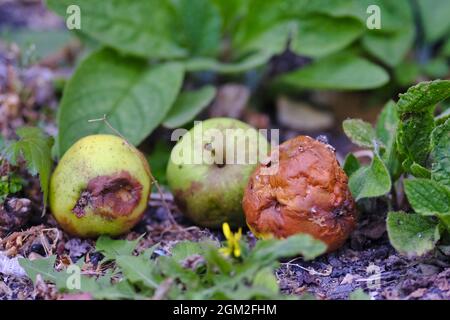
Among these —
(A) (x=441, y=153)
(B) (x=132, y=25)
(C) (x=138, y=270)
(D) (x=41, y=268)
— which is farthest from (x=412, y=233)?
(B) (x=132, y=25)

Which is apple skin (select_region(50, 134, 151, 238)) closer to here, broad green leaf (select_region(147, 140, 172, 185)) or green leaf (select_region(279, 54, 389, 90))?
broad green leaf (select_region(147, 140, 172, 185))

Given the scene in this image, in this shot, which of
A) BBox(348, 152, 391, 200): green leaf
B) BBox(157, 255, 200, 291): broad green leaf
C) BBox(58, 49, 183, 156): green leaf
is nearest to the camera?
BBox(157, 255, 200, 291): broad green leaf

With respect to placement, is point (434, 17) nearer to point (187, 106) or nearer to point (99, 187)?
point (187, 106)

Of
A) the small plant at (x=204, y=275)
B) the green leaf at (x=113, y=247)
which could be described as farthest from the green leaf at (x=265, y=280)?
the green leaf at (x=113, y=247)

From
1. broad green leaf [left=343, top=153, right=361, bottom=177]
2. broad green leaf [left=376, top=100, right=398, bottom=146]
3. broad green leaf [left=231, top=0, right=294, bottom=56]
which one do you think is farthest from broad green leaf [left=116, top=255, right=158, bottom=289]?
broad green leaf [left=231, top=0, right=294, bottom=56]

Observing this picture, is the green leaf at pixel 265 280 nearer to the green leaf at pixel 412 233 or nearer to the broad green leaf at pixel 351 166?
the green leaf at pixel 412 233

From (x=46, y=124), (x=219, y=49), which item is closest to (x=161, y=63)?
(x=219, y=49)
